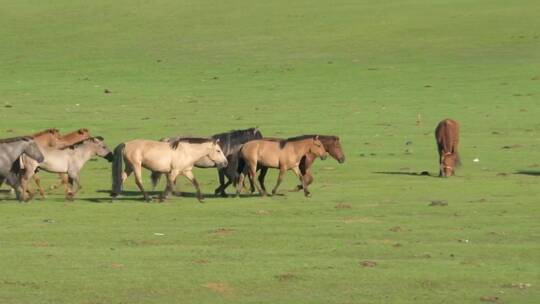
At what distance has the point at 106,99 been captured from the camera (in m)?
37.2

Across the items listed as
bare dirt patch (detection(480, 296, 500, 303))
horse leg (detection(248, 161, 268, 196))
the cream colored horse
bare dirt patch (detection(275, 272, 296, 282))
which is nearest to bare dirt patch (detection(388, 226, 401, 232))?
bare dirt patch (detection(275, 272, 296, 282))

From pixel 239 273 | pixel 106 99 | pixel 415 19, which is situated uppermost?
pixel 415 19

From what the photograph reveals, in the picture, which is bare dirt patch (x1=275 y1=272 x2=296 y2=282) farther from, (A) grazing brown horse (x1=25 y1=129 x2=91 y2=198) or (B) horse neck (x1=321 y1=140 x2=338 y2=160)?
(A) grazing brown horse (x1=25 y1=129 x2=91 y2=198)

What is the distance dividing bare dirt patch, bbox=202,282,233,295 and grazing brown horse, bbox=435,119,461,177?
34.5ft

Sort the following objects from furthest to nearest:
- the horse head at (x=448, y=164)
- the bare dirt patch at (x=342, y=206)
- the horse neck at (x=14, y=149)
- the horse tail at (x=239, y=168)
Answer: the horse head at (x=448, y=164), the horse tail at (x=239, y=168), the horse neck at (x=14, y=149), the bare dirt patch at (x=342, y=206)

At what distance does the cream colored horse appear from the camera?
66.9 ft

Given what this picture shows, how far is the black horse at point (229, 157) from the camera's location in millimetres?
21328

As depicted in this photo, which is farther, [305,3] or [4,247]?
[305,3]

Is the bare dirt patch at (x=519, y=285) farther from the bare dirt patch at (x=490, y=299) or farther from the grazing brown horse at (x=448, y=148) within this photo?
the grazing brown horse at (x=448, y=148)

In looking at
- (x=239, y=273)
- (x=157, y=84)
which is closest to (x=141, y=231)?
(x=239, y=273)

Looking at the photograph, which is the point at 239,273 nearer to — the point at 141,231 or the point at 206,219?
the point at 141,231

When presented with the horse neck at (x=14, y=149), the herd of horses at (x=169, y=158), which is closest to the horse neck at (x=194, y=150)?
the herd of horses at (x=169, y=158)

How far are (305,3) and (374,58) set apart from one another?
11.5 m

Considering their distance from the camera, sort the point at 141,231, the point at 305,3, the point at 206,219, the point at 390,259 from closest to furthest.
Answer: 1. the point at 390,259
2. the point at 141,231
3. the point at 206,219
4. the point at 305,3
